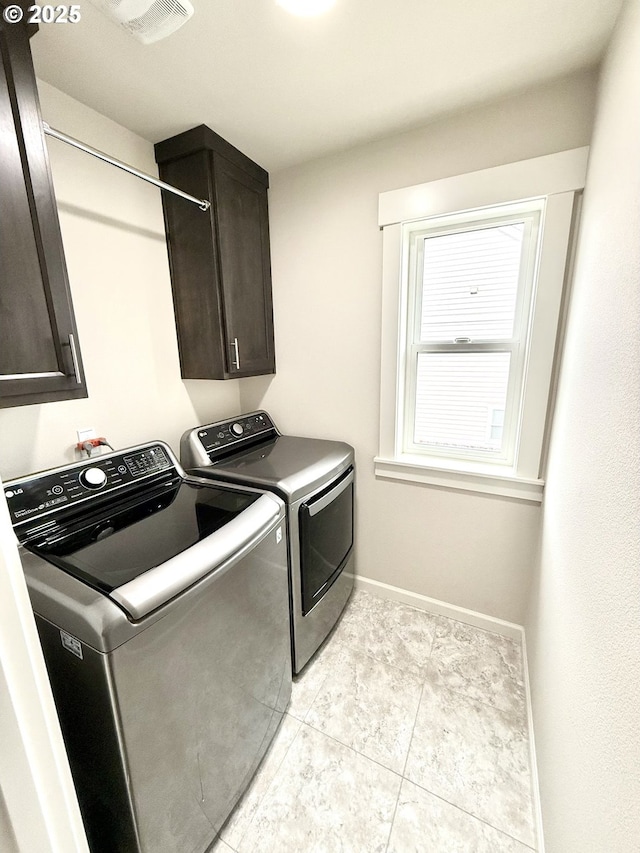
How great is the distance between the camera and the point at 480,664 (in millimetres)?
1674

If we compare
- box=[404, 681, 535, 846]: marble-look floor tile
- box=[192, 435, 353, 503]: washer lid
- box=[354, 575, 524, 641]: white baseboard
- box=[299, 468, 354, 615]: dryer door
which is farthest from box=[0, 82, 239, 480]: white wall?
box=[404, 681, 535, 846]: marble-look floor tile

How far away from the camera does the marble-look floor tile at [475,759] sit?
115 centimetres

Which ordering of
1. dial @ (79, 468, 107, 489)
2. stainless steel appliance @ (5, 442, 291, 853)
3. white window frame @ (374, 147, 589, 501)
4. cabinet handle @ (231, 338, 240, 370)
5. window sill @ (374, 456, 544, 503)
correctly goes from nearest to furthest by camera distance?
stainless steel appliance @ (5, 442, 291, 853) < dial @ (79, 468, 107, 489) < white window frame @ (374, 147, 589, 501) < window sill @ (374, 456, 544, 503) < cabinet handle @ (231, 338, 240, 370)

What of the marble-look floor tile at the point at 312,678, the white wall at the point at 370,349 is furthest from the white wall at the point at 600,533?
the marble-look floor tile at the point at 312,678

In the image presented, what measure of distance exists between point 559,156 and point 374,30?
2.74 feet

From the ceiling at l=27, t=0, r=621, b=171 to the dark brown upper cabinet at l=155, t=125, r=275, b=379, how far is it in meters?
0.13

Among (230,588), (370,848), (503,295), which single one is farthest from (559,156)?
(370,848)

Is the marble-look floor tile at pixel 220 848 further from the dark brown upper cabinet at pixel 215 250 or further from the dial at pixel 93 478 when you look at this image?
the dark brown upper cabinet at pixel 215 250

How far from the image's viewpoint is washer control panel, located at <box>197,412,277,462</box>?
178 centimetres

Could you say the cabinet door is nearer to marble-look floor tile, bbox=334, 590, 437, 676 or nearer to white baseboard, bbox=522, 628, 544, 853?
marble-look floor tile, bbox=334, 590, 437, 676

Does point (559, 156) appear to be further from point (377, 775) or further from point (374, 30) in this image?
point (377, 775)

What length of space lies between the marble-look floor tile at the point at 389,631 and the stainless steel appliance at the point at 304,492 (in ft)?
0.41

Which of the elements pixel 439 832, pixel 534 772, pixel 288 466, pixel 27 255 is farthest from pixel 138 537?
pixel 534 772

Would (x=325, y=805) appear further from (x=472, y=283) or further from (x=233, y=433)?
(x=472, y=283)
